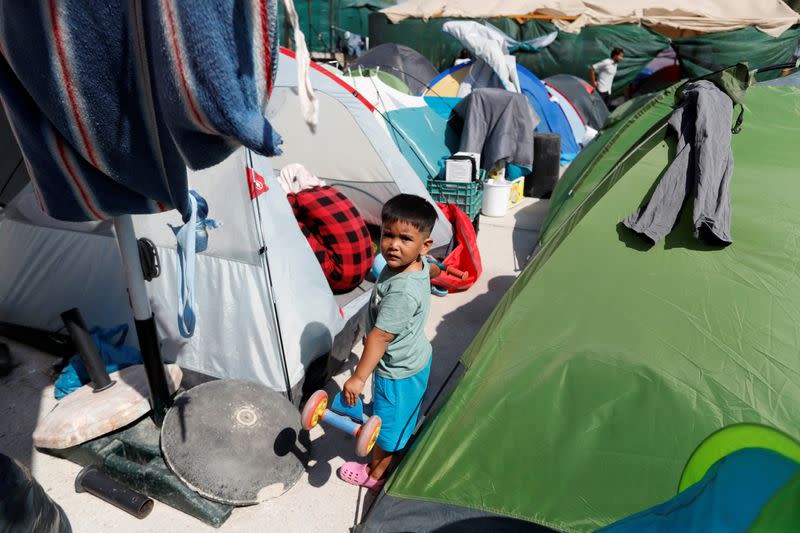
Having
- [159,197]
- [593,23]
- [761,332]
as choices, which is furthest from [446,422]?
[593,23]

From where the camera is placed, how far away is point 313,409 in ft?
5.87

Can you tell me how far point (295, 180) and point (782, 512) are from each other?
2816 mm

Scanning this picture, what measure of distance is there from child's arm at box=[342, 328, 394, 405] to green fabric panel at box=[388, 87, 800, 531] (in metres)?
0.27

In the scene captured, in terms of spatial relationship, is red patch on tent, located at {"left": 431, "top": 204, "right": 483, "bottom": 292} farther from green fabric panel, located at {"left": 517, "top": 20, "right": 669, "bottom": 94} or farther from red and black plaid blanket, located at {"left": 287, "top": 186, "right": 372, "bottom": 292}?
green fabric panel, located at {"left": 517, "top": 20, "right": 669, "bottom": 94}

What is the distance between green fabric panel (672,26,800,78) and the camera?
1026 centimetres

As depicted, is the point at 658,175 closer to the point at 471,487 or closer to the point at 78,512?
the point at 471,487

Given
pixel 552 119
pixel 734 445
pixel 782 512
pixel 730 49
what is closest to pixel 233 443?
pixel 734 445

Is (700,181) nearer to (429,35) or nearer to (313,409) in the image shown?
(313,409)

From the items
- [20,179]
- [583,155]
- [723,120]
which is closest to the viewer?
[723,120]

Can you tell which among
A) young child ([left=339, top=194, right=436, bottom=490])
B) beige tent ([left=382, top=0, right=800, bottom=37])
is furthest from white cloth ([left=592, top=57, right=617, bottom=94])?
young child ([left=339, top=194, right=436, bottom=490])

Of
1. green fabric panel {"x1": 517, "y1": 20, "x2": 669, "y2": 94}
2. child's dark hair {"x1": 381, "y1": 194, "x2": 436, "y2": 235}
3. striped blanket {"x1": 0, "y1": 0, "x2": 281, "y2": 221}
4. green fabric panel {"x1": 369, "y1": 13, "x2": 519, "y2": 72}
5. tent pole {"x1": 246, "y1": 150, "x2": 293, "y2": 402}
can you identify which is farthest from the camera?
green fabric panel {"x1": 369, "y1": 13, "x2": 519, "y2": 72}

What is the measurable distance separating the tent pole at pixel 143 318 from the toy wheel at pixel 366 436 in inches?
29.5

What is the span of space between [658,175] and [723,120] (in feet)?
0.99

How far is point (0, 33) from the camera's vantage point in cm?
102
